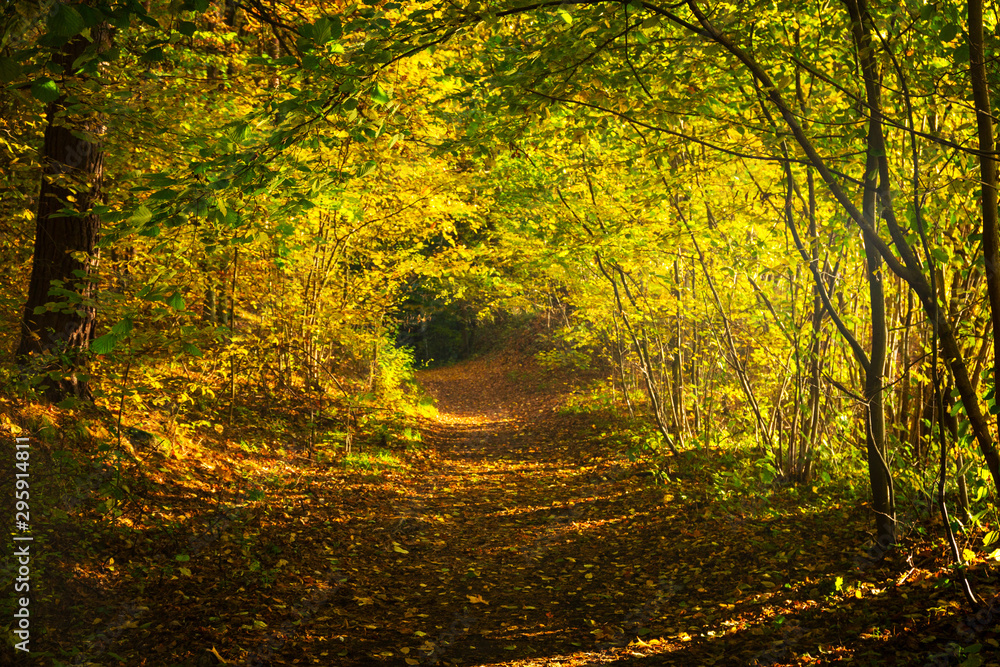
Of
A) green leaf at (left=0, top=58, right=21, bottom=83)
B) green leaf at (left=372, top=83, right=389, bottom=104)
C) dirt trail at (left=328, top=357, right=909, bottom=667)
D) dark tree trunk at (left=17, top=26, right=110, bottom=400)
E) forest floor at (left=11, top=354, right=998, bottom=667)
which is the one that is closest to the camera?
green leaf at (left=0, top=58, right=21, bottom=83)

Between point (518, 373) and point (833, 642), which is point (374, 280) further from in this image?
point (518, 373)

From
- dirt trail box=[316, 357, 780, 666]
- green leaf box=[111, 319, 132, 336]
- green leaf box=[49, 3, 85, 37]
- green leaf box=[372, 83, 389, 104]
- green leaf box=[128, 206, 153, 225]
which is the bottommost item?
dirt trail box=[316, 357, 780, 666]

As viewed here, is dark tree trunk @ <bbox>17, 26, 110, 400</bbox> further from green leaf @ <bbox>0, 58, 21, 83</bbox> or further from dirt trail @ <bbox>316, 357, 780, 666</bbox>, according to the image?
green leaf @ <bbox>0, 58, 21, 83</bbox>

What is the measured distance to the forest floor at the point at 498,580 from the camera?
346cm

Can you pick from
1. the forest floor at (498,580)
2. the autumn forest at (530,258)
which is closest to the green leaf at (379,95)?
the autumn forest at (530,258)

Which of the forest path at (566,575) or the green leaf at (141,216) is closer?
the green leaf at (141,216)

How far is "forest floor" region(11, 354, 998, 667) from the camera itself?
3.46 metres

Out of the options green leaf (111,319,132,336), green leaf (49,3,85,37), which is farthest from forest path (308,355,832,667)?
green leaf (49,3,85,37)

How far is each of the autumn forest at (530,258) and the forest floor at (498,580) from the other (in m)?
0.03

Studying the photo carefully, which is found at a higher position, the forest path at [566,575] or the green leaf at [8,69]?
the green leaf at [8,69]

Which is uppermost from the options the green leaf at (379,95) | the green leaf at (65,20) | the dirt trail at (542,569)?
the green leaf at (379,95)

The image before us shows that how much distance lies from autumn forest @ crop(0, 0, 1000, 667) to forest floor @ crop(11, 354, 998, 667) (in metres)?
0.03

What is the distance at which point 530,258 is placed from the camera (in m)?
9.45

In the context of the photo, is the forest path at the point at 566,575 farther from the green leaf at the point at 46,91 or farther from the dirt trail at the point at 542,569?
the green leaf at the point at 46,91
